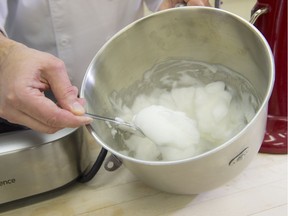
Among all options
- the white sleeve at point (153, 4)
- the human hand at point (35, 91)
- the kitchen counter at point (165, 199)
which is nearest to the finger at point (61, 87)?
the human hand at point (35, 91)

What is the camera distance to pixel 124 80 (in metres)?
0.49

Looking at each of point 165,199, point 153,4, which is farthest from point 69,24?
point 165,199

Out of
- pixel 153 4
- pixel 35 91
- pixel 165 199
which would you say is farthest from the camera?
pixel 153 4

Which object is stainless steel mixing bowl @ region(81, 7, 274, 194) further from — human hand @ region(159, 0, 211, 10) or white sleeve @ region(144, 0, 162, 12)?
white sleeve @ region(144, 0, 162, 12)

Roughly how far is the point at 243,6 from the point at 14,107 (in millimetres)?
817

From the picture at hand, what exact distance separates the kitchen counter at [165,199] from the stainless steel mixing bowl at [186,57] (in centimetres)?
8

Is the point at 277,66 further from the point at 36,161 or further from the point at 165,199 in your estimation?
the point at 36,161

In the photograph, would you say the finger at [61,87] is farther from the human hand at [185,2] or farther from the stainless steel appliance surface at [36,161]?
the human hand at [185,2]

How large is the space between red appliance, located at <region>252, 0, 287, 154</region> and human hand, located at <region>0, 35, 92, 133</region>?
0.30 meters

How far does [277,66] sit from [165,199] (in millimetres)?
259

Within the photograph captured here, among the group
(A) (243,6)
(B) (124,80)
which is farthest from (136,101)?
(A) (243,6)

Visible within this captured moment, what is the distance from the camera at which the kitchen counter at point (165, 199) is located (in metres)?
0.46

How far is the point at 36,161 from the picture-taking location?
0.45 meters

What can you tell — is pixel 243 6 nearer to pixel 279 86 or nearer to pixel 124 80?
pixel 279 86
